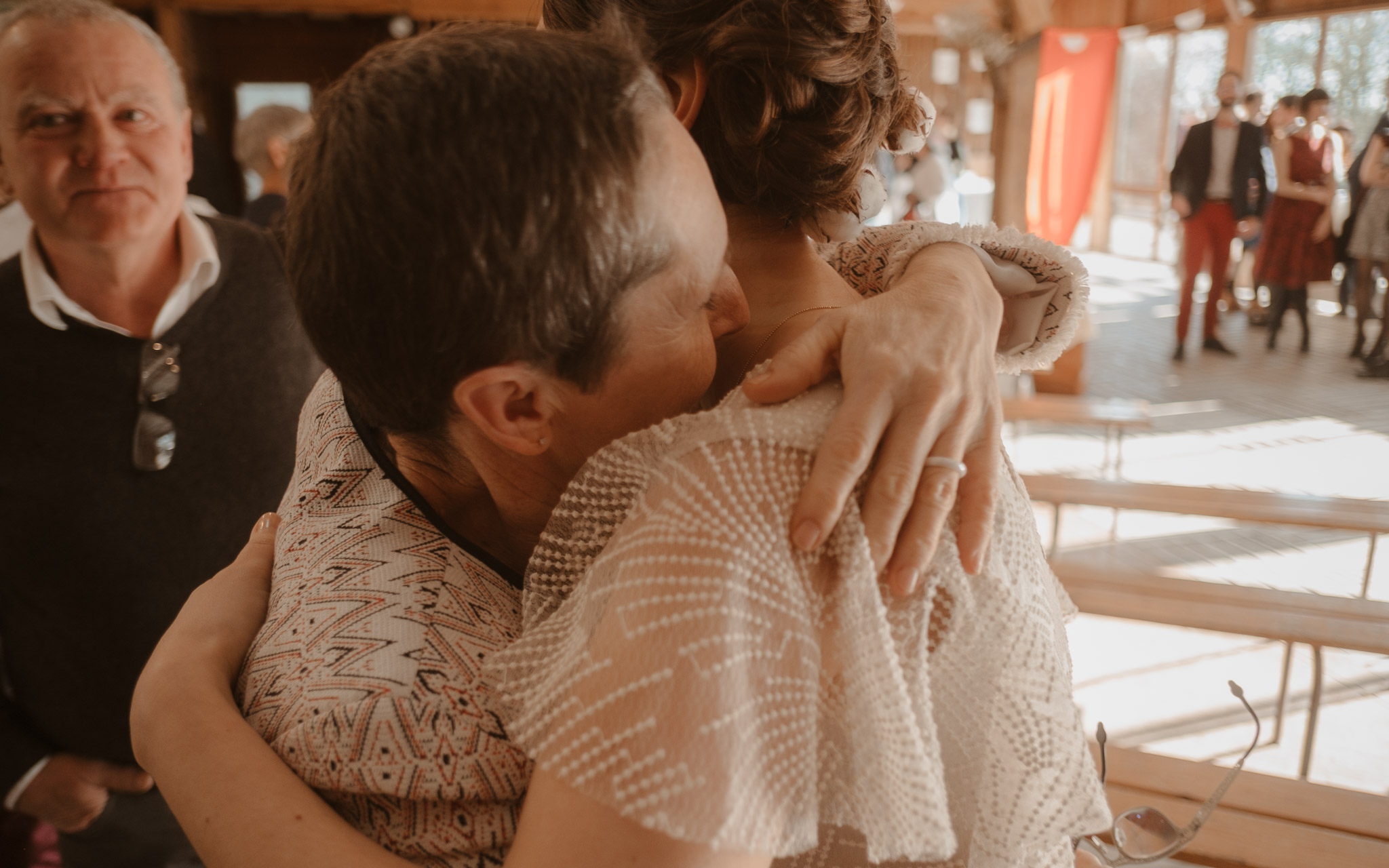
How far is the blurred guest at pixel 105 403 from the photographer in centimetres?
180

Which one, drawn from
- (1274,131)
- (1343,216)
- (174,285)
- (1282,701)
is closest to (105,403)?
(174,285)

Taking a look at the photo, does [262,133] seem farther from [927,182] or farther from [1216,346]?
[1216,346]

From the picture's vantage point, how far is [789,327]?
3.13 feet

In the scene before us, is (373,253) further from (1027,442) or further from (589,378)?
(1027,442)

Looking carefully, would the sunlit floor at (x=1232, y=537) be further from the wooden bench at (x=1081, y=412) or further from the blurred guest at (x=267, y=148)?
the blurred guest at (x=267, y=148)

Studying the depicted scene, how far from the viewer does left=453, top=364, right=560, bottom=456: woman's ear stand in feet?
2.53

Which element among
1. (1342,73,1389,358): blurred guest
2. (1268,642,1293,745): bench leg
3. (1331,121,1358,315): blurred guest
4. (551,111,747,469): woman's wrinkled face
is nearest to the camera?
(551,111,747,469): woman's wrinkled face

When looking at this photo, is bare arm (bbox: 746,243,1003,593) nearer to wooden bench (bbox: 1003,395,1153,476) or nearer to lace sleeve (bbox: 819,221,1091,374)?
lace sleeve (bbox: 819,221,1091,374)

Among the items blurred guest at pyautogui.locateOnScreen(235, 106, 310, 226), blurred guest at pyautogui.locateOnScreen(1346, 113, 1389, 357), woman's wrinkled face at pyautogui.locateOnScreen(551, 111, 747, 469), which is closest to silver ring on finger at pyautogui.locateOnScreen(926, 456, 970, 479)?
woman's wrinkled face at pyautogui.locateOnScreen(551, 111, 747, 469)

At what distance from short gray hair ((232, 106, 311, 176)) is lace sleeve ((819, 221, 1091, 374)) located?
3553 mm

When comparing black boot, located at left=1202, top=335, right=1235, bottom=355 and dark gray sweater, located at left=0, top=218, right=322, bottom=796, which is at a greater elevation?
dark gray sweater, located at left=0, top=218, right=322, bottom=796

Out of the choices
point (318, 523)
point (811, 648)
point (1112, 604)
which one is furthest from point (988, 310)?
point (1112, 604)

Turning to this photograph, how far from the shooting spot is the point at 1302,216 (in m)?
8.24

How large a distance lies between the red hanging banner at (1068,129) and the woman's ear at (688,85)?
5.69 meters
